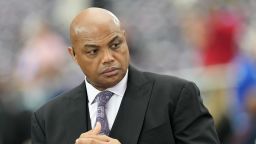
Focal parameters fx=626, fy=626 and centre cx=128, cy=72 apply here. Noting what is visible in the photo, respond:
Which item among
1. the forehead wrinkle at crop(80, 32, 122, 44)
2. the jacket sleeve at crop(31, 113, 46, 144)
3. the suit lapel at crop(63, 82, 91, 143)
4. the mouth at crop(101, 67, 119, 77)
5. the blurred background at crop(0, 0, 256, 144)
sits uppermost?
the forehead wrinkle at crop(80, 32, 122, 44)

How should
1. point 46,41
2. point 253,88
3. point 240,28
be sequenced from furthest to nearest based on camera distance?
point 46,41 < point 240,28 < point 253,88

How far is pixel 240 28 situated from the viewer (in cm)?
474

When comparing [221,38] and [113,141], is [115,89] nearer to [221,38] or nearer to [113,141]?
[113,141]

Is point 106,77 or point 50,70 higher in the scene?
point 106,77

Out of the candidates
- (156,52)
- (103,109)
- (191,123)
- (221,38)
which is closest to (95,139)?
(103,109)

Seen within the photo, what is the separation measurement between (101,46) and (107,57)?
2.0 inches

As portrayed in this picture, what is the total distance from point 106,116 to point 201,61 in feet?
8.21

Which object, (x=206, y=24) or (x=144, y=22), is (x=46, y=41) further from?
(x=206, y=24)

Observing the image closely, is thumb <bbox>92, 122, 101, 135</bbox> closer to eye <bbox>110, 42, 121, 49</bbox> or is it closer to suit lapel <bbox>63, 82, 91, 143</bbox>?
suit lapel <bbox>63, 82, 91, 143</bbox>

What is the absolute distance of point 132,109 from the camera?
2.40 meters

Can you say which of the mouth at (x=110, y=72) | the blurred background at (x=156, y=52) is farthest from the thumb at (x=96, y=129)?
the blurred background at (x=156, y=52)

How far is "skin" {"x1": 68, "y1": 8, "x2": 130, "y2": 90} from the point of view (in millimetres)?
2328

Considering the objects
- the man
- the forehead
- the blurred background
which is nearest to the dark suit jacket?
the man

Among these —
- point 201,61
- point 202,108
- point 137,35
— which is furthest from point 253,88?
point 202,108
